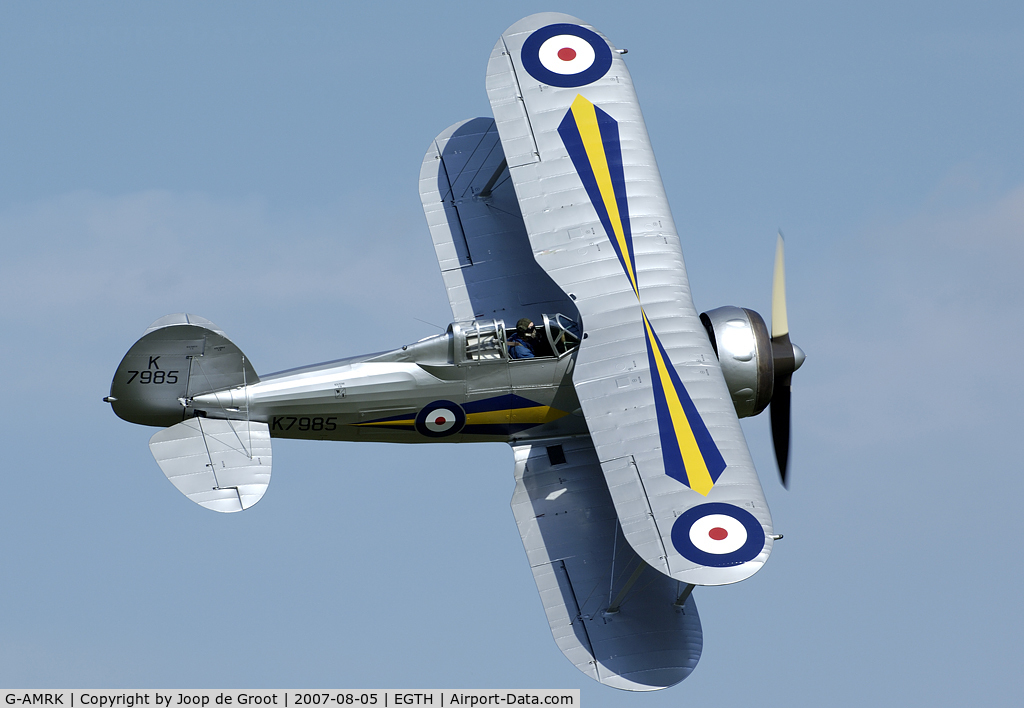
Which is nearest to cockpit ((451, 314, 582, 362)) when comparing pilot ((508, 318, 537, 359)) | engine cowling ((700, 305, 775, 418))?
pilot ((508, 318, 537, 359))

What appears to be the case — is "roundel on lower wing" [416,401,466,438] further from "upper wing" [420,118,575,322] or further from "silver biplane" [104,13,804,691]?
"upper wing" [420,118,575,322]

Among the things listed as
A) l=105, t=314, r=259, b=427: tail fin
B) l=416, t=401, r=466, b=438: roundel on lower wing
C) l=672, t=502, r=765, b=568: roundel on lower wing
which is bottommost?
l=672, t=502, r=765, b=568: roundel on lower wing

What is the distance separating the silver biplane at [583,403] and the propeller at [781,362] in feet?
0.08

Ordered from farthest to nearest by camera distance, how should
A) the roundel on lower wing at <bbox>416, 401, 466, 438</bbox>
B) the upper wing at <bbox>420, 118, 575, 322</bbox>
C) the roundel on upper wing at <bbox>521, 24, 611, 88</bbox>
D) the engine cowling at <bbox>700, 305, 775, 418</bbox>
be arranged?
1. the roundel on upper wing at <bbox>521, 24, 611, 88</bbox>
2. the upper wing at <bbox>420, 118, 575, 322</bbox>
3. the engine cowling at <bbox>700, 305, 775, 418</bbox>
4. the roundel on lower wing at <bbox>416, 401, 466, 438</bbox>

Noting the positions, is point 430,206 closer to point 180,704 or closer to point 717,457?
point 717,457

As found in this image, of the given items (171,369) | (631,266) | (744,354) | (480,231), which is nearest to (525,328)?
(631,266)

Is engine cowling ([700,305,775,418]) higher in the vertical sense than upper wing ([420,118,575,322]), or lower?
lower

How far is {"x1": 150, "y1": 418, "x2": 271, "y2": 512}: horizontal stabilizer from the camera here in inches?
842

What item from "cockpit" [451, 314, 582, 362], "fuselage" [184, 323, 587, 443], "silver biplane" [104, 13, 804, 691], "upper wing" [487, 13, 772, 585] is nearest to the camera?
"upper wing" [487, 13, 772, 585]

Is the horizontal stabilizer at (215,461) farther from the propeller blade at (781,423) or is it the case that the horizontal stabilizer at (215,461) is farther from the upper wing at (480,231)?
the propeller blade at (781,423)

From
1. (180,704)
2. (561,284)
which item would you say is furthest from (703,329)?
(180,704)

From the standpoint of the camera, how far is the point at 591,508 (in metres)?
22.5

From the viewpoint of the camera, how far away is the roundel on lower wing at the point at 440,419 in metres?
22.4

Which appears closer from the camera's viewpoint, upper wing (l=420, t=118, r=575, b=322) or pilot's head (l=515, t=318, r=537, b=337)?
pilot's head (l=515, t=318, r=537, b=337)
